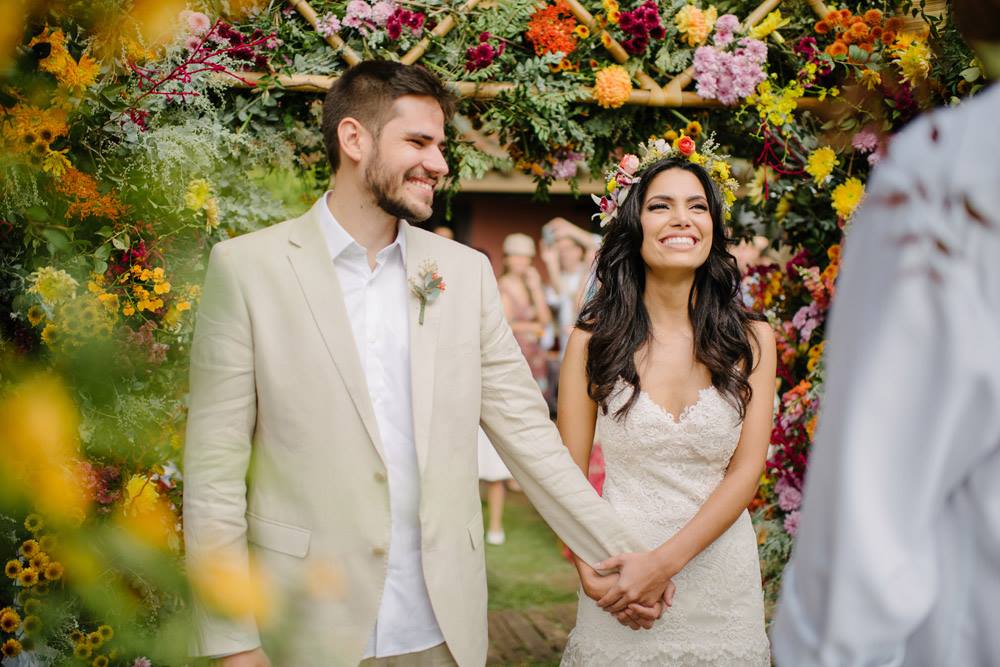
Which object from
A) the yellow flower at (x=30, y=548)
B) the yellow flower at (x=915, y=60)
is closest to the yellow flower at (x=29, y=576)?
the yellow flower at (x=30, y=548)

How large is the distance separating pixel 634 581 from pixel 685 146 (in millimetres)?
1532

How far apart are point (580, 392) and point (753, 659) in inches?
39.1

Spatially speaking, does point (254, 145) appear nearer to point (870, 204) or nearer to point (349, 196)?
point (349, 196)

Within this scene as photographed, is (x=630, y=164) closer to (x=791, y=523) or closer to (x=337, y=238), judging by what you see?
(x=337, y=238)

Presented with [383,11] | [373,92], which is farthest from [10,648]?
[383,11]

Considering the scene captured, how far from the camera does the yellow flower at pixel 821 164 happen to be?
3727 mm

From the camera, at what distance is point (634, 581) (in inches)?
97.5

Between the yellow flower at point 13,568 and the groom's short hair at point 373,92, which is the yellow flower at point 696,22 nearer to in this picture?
the groom's short hair at point 373,92

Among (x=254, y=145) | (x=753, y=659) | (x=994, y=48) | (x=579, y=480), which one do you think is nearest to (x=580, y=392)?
(x=579, y=480)

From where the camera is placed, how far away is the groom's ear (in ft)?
7.84

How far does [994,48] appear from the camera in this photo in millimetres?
1037

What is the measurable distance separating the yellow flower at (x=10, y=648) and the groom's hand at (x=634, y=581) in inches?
58.7

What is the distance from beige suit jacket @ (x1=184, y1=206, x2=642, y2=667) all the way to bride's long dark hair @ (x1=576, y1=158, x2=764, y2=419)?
66 cm

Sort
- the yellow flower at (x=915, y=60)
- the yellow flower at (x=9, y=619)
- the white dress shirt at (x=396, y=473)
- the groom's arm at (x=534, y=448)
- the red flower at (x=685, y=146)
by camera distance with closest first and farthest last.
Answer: the yellow flower at (x=9, y=619)
the white dress shirt at (x=396, y=473)
the groom's arm at (x=534, y=448)
the red flower at (x=685, y=146)
the yellow flower at (x=915, y=60)
